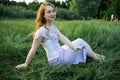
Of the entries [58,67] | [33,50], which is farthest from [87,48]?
[33,50]

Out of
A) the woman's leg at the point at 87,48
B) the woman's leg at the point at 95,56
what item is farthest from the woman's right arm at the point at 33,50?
the woman's leg at the point at 95,56

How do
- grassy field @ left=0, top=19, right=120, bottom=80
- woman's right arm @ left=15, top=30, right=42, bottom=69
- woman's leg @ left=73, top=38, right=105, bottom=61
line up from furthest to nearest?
woman's leg @ left=73, top=38, right=105, bottom=61 → woman's right arm @ left=15, top=30, right=42, bottom=69 → grassy field @ left=0, top=19, right=120, bottom=80

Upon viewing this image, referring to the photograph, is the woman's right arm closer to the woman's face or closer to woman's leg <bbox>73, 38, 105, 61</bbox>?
the woman's face

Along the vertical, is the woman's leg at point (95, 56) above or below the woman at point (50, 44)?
below

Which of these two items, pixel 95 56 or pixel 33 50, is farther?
pixel 95 56

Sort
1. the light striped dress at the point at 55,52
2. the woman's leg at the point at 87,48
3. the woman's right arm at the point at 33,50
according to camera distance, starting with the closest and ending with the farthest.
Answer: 1. the woman's right arm at the point at 33,50
2. the light striped dress at the point at 55,52
3. the woman's leg at the point at 87,48

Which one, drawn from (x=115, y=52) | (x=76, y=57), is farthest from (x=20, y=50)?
(x=115, y=52)

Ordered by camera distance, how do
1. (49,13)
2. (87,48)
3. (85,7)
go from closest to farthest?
(49,13) < (87,48) < (85,7)

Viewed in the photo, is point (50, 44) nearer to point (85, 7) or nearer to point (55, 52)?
point (55, 52)

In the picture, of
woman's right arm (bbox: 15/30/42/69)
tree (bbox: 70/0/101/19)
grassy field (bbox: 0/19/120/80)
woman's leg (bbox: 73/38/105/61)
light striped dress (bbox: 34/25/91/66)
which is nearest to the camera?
grassy field (bbox: 0/19/120/80)

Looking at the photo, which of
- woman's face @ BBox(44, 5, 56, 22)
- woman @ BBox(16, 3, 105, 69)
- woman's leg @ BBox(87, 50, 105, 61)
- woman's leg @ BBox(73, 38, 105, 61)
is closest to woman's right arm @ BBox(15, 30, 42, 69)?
woman @ BBox(16, 3, 105, 69)

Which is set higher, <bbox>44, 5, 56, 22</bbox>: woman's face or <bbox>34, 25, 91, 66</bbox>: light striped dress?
<bbox>44, 5, 56, 22</bbox>: woman's face

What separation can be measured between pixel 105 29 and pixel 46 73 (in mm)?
2771

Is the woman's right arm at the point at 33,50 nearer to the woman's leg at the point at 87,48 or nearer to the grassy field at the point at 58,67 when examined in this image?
the grassy field at the point at 58,67
